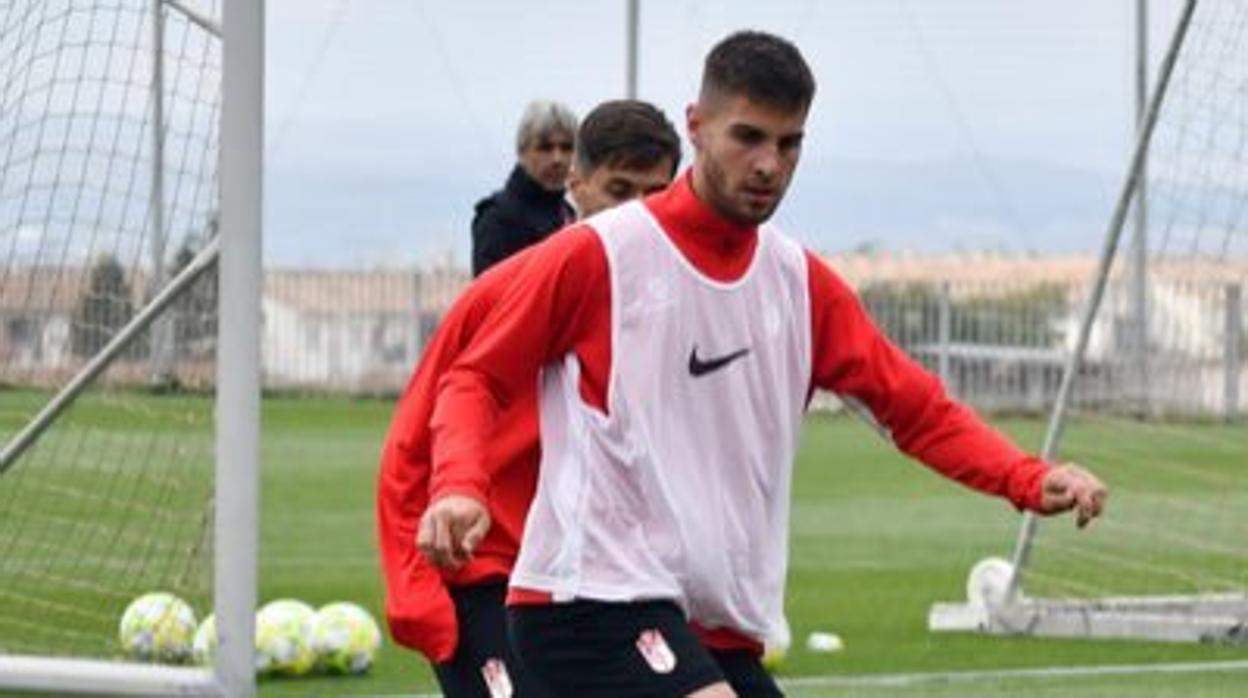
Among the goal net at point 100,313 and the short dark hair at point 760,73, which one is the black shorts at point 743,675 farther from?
the goal net at point 100,313

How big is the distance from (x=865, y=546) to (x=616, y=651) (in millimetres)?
13222

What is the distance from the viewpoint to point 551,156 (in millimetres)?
10578

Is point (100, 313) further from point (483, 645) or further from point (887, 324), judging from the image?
point (887, 324)

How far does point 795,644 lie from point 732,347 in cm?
753

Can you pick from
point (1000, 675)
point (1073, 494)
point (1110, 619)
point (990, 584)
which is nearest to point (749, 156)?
point (1073, 494)

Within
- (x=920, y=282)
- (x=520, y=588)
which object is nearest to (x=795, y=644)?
(x=520, y=588)

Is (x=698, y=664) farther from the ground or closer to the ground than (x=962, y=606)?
farther from the ground

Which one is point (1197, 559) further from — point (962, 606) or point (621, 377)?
point (621, 377)

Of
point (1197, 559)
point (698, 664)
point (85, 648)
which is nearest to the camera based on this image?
point (698, 664)

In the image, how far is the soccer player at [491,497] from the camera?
24.5ft

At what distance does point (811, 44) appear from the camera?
30.5m

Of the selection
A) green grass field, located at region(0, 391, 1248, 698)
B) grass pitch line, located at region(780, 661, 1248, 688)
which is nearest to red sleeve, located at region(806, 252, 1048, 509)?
green grass field, located at region(0, 391, 1248, 698)

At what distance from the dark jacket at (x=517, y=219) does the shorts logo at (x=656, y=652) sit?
12.5 feet

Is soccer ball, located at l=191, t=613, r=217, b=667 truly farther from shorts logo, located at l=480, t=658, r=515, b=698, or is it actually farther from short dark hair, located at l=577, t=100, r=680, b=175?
short dark hair, located at l=577, t=100, r=680, b=175
